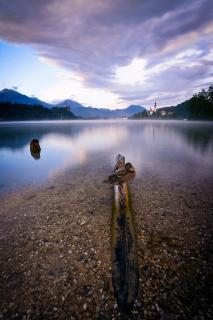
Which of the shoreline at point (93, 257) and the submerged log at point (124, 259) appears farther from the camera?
the submerged log at point (124, 259)

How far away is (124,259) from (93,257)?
1539 millimetres

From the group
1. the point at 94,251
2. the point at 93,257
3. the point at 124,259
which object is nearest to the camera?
the point at 124,259

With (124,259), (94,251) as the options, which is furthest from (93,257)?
(124,259)

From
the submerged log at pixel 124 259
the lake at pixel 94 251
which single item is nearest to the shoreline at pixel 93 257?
the lake at pixel 94 251

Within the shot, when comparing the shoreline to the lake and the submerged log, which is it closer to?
the lake

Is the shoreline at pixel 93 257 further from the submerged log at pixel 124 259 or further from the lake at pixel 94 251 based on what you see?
the submerged log at pixel 124 259

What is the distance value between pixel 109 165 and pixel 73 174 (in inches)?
227

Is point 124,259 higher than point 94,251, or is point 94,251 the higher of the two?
point 124,259

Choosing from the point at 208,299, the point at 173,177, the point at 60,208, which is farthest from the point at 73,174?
the point at 208,299

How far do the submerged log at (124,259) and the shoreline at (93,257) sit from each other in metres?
0.28

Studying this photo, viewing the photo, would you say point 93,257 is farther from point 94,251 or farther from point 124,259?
point 124,259

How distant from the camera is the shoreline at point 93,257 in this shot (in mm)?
5684

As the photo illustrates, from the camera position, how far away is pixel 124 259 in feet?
22.9

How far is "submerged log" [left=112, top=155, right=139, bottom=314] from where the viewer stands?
5.83m
